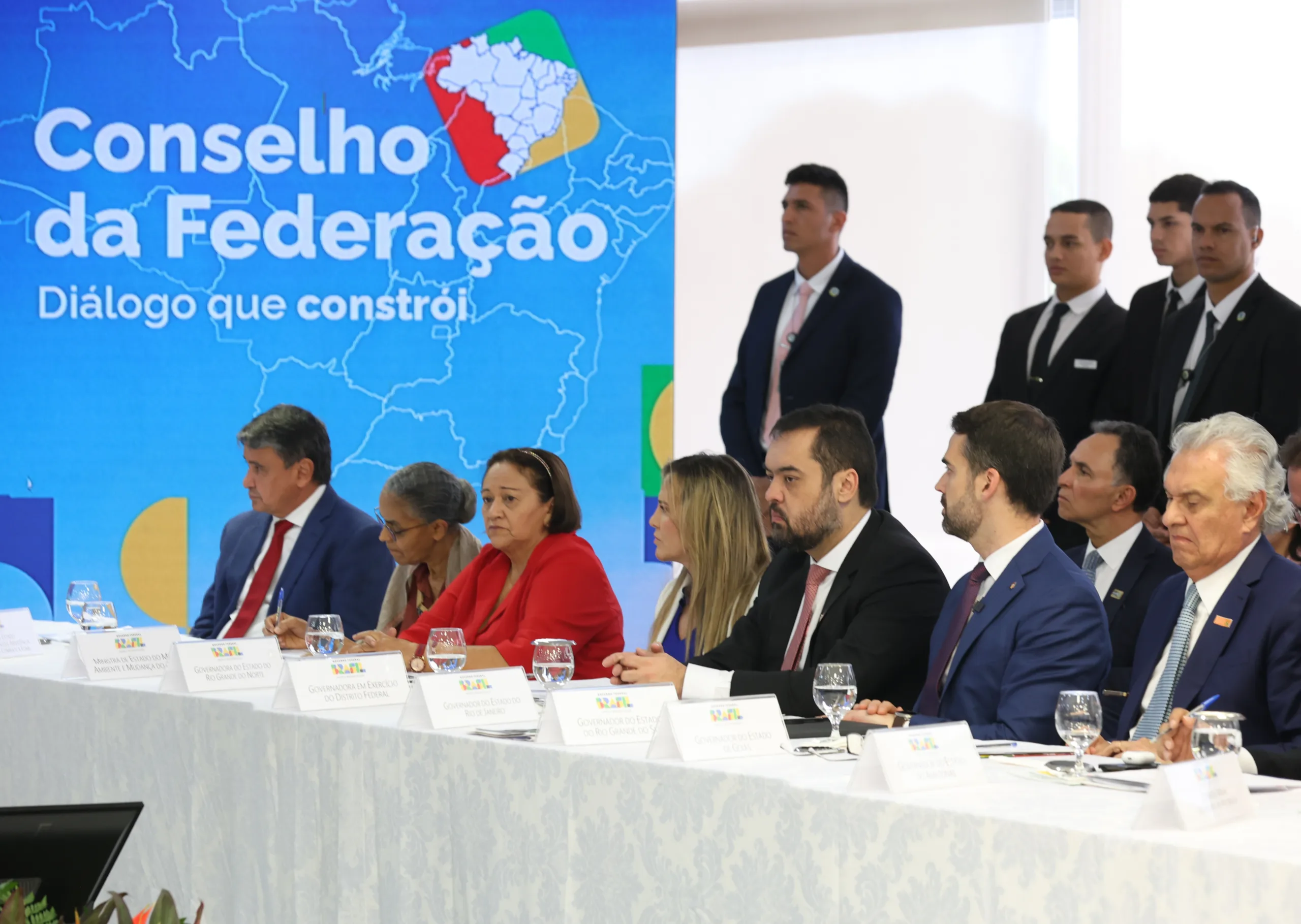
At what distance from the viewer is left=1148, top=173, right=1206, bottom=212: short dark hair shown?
16.6 feet

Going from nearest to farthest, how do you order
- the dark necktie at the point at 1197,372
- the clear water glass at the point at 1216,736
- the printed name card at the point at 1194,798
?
1. the printed name card at the point at 1194,798
2. the clear water glass at the point at 1216,736
3. the dark necktie at the point at 1197,372

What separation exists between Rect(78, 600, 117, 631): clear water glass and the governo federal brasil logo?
9.51ft

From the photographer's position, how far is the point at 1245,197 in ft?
14.7

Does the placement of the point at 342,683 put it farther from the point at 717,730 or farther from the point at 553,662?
the point at 717,730

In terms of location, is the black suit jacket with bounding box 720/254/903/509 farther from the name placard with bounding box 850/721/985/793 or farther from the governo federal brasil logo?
the name placard with bounding box 850/721/985/793

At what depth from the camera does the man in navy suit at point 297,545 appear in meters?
4.65

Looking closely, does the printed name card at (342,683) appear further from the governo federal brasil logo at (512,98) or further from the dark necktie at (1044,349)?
the governo federal brasil logo at (512,98)

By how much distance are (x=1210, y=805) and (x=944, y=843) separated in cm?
33

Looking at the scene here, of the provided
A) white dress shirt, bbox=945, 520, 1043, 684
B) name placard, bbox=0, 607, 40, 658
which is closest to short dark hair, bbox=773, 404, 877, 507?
white dress shirt, bbox=945, 520, 1043, 684

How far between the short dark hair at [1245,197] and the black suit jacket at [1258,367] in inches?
6.8

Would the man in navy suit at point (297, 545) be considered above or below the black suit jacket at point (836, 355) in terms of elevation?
below

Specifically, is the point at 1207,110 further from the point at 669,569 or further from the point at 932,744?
the point at 932,744

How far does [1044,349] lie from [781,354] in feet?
3.55

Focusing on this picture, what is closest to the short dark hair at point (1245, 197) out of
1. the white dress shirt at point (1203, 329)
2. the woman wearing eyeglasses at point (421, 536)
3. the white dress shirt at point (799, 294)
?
the white dress shirt at point (1203, 329)
